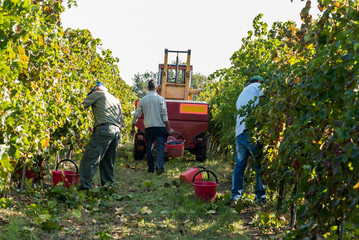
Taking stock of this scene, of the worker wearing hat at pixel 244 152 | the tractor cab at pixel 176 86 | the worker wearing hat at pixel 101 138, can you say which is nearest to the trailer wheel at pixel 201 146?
the tractor cab at pixel 176 86

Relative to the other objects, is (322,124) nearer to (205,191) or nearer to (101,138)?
(205,191)

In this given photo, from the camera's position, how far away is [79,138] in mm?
6324

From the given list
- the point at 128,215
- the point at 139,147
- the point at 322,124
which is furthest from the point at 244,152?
the point at 139,147

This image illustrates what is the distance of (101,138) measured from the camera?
214 inches

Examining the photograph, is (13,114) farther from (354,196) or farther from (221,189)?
(221,189)

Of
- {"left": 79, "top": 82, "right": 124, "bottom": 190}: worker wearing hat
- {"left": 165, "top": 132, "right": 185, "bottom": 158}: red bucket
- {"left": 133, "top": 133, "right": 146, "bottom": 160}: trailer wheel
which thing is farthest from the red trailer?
{"left": 79, "top": 82, "right": 124, "bottom": 190}: worker wearing hat

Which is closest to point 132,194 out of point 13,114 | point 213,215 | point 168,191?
point 168,191

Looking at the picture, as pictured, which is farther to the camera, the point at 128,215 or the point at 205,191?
the point at 205,191

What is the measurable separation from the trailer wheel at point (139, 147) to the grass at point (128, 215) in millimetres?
3026

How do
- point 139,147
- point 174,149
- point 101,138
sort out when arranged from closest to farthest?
1. point 101,138
2. point 174,149
3. point 139,147

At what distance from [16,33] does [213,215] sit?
283 cm

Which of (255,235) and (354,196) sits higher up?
(354,196)

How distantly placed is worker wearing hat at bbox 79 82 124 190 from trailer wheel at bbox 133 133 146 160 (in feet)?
10.7

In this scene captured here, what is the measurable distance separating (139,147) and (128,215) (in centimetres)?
470
